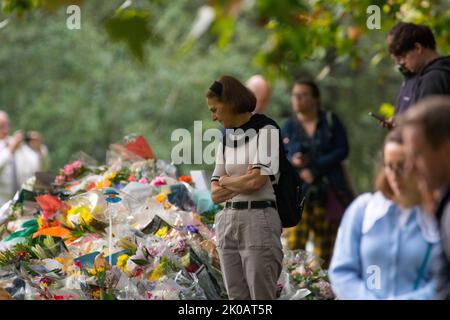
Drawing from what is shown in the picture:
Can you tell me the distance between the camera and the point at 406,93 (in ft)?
24.2

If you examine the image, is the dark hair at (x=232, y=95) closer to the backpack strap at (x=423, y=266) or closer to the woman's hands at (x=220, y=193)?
the woman's hands at (x=220, y=193)

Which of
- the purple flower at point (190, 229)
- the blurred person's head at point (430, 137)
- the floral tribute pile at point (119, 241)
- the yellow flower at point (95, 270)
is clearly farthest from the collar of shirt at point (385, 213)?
the purple flower at point (190, 229)

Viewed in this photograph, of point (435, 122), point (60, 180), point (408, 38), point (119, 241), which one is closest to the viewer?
point (435, 122)

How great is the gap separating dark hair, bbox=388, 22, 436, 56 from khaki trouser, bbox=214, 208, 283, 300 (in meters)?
1.64

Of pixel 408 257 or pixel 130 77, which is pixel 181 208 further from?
pixel 130 77

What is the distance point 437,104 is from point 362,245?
84 centimetres

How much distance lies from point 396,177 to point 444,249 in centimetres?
41

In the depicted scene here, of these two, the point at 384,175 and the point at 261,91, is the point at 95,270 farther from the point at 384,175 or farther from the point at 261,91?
the point at 261,91

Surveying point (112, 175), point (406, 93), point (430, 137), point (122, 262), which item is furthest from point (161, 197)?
point (430, 137)

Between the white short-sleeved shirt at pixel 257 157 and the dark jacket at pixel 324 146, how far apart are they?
400 cm

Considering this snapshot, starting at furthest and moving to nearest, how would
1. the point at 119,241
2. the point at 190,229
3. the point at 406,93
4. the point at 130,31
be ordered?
the point at 190,229 < the point at 119,241 < the point at 406,93 < the point at 130,31

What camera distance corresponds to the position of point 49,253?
297 inches

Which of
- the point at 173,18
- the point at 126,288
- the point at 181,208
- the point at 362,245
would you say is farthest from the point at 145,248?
the point at 173,18

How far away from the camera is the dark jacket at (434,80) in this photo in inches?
279
